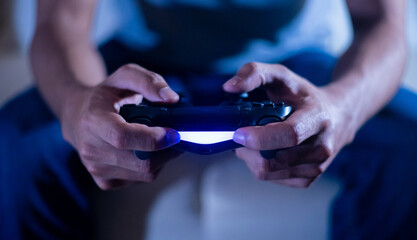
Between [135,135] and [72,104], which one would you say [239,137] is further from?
[72,104]

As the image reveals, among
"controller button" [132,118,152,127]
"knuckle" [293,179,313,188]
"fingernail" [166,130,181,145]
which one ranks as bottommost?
"knuckle" [293,179,313,188]

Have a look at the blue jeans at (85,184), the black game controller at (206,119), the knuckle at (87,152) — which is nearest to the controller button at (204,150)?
the black game controller at (206,119)

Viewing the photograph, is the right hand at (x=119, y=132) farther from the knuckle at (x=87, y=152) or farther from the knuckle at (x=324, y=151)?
the knuckle at (x=324, y=151)

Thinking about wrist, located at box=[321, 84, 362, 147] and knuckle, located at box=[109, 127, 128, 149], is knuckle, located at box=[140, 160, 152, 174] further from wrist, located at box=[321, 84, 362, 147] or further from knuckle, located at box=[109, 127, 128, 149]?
wrist, located at box=[321, 84, 362, 147]

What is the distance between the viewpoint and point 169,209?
0.55m

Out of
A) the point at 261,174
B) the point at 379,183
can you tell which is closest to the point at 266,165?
the point at 261,174

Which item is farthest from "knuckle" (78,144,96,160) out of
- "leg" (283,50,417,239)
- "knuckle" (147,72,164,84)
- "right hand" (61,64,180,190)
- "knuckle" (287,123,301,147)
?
"leg" (283,50,417,239)

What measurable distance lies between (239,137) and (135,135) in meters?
0.10

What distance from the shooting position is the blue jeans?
52 centimetres

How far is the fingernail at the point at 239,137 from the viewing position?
35 cm

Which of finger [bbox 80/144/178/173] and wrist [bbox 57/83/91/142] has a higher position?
wrist [bbox 57/83/91/142]

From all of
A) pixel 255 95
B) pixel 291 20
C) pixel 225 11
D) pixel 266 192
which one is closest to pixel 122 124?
pixel 255 95

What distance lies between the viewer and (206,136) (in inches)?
14.1

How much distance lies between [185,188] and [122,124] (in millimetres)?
228
